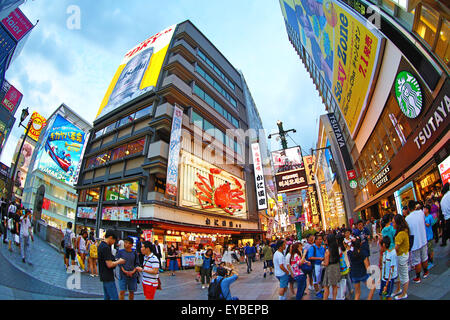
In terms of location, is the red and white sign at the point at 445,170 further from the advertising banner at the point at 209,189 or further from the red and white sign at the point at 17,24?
the red and white sign at the point at 17,24

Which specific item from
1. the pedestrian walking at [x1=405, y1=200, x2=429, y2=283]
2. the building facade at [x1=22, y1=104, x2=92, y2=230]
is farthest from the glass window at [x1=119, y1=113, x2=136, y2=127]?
the pedestrian walking at [x1=405, y1=200, x2=429, y2=283]

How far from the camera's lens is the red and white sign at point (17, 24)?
56.5 feet

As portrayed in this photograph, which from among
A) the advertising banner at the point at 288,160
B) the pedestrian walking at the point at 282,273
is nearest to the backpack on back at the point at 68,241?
the pedestrian walking at the point at 282,273

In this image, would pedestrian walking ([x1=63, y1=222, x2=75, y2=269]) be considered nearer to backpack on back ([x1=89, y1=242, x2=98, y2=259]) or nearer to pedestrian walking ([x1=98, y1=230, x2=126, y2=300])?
backpack on back ([x1=89, y1=242, x2=98, y2=259])

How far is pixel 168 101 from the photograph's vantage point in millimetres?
23578

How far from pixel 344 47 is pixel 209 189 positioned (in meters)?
18.3

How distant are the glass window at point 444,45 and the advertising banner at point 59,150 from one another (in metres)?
47.2

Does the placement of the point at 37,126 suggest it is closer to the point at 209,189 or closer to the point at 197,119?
the point at 197,119

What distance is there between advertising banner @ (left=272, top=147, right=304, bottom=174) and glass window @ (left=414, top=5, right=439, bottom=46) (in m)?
10.4

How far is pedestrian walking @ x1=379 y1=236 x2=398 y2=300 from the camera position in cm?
495

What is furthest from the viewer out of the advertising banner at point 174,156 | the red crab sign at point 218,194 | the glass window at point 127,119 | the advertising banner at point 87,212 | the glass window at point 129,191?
the glass window at point 127,119

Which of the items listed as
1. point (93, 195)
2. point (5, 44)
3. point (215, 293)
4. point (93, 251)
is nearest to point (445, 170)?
point (215, 293)
